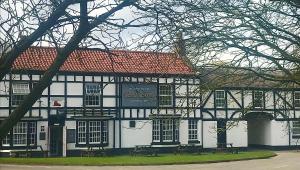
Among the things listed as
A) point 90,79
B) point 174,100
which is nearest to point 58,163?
point 90,79

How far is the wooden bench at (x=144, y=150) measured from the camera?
33.5 meters

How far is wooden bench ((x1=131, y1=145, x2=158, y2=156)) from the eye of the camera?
33.5 meters

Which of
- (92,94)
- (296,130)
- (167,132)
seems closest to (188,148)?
(167,132)

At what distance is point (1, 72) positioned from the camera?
18.9 ft

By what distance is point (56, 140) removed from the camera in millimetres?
32719

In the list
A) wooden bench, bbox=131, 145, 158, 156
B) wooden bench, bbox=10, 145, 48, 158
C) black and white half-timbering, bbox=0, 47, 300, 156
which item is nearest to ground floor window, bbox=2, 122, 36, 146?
black and white half-timbering, bbox=0, 47, 300, 156

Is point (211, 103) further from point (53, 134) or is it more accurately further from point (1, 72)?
point (1, 72)

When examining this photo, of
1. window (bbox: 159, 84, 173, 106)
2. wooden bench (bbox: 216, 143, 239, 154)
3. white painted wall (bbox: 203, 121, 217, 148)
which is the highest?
window (bbox: 159, 84, 173, 106)

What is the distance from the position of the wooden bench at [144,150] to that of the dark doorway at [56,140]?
526 cm

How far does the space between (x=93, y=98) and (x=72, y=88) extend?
1807mm

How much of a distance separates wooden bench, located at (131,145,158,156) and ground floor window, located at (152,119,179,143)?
46.5 inches

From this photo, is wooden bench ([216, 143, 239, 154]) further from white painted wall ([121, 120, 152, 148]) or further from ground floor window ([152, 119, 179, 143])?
white painted wall ([121, 120, 152, 148])

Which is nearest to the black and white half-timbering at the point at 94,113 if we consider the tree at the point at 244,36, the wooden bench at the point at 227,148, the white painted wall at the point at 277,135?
the wooden bench at the point at 227,148

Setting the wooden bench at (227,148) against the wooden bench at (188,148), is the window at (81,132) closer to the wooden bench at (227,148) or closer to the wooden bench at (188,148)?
the wooden bench at (188,148)
